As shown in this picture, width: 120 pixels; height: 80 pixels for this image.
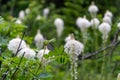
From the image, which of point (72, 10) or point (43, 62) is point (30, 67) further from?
point (72, 10)

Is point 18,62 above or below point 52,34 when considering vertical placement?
below

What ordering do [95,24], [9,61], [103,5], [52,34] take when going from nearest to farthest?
[9,61] < [95,24] < [52,34] < [103,5]

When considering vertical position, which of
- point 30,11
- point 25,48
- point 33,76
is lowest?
point 33,76

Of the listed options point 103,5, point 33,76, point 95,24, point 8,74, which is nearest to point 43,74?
point 33,76

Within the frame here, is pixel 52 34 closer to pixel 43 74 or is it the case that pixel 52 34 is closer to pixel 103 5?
pixel 103 5

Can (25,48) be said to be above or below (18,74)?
above

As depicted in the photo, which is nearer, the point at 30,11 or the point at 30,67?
the point at 30,67

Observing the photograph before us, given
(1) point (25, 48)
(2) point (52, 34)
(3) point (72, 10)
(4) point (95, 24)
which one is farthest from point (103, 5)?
(1) point (25, 48)

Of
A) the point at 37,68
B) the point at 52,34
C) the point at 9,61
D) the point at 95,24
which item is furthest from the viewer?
the point at 52,34

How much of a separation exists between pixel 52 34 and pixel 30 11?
0.50 m

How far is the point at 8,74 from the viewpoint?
153 centimetres

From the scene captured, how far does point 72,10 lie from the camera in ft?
20.6

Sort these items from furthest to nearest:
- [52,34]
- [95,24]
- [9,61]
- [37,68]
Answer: [52,34], [95,24], [37,68], [9,61]

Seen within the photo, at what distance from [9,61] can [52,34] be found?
4598mm
